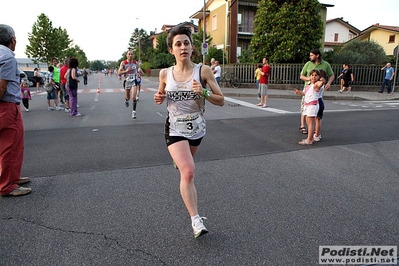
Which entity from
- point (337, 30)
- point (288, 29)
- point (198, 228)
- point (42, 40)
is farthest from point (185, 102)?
point (337, 30)

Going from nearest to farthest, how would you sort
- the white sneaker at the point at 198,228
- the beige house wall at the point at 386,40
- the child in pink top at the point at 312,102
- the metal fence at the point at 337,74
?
the white sneaker at the point at 198,228, the child in pink top at the point at 312,102, the metal fence at the point at 337,74, the beige house wall at the point at 386,40

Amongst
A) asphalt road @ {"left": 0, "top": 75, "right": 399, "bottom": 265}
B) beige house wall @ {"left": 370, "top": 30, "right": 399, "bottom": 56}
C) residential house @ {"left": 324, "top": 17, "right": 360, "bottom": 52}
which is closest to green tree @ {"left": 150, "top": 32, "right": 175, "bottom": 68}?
residential house @ {"left": 324, "top": 17, "right": 360, "bottom": 52}

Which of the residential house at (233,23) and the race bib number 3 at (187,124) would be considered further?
the residential house at (233,23)

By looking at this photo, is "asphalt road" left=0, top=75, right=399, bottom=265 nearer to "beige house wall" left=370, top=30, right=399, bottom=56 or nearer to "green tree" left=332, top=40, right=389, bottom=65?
"green tree" left=332, top=40, right=389, bottom=65

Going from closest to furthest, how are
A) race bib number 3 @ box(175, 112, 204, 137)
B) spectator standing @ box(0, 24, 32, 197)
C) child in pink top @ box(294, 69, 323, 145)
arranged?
race bib number 3 @ box(175, 112, 204, 137), spectator standing @ box(0, 24, 32, 197), child in pink top @ box(294, 69, 323, 145)

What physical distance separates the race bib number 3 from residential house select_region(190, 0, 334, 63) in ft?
102

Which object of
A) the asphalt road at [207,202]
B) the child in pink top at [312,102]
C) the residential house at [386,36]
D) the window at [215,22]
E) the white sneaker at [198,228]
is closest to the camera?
the asphalt road at [207,202]

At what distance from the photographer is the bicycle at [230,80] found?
21891 millimetres

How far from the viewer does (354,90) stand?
68.1 feet

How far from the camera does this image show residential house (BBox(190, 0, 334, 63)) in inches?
1258

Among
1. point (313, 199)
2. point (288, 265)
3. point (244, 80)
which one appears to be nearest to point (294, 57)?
point (244, 80)

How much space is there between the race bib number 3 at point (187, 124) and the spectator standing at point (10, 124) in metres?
2.16

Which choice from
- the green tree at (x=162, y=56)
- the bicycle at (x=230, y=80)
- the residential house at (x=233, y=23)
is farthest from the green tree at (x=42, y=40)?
the bicycle at (x=230, y=80)

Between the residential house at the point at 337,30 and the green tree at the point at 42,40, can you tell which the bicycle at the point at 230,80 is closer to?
the green tree at the point at 42,40
